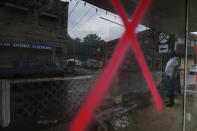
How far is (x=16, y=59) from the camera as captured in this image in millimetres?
680

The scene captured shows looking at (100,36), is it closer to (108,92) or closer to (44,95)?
(108,92)

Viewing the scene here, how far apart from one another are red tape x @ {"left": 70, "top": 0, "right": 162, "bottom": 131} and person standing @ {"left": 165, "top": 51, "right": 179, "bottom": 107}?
854 millimetres

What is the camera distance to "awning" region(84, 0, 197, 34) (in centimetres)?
138

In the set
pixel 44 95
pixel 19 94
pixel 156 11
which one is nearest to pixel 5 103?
pixel 19 94

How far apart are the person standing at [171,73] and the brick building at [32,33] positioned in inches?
72.3

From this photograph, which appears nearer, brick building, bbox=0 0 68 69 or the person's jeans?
brick building, bbox=0 0 68 69

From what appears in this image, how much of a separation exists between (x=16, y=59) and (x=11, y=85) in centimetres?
20

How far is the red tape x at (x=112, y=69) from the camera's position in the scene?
1.01 meters

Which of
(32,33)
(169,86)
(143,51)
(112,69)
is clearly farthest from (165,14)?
(32,33)

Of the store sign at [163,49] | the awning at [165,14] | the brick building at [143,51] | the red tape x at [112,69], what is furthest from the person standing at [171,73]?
the red tape x at [112,69]

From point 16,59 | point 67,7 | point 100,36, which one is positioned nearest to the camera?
point 16,59

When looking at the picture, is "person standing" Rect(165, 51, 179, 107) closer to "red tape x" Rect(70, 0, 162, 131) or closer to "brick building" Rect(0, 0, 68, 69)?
"red tape x" Rect(70, 0, 162, 131)

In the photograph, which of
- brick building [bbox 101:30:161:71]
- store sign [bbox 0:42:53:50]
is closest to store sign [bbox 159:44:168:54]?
brick building [bbox 101:30:161:71]

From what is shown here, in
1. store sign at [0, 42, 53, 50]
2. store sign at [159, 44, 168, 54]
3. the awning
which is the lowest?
store sign at [0, 42, 53, 50]
